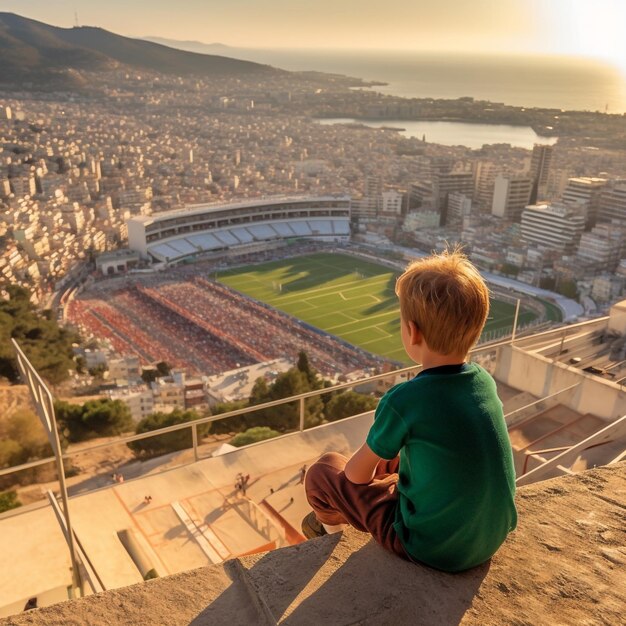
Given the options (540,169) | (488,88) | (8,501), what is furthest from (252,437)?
(488,88)

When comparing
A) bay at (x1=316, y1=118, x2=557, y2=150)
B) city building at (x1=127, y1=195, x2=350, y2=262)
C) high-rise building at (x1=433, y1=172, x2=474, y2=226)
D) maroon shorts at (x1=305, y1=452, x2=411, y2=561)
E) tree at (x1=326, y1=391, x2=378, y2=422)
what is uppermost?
bay at (x1=316, y1=118, x2=557, y2=150)

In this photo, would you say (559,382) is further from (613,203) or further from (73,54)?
(73,54)

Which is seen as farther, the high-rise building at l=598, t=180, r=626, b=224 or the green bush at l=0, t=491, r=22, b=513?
the high-rise building at l=598, t=180, r=626, b=224

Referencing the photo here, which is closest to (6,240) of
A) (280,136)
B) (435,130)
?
(280,136)

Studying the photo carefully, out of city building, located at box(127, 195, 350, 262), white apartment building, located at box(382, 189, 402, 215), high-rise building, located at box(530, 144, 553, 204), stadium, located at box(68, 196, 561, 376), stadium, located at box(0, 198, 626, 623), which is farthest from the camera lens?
high-rise building, located at box(530, 144, 553, 204)

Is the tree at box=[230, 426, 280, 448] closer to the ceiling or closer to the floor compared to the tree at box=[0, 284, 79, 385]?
closer to the ceiling

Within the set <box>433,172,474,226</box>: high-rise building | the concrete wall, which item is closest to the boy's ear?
the concrete wall

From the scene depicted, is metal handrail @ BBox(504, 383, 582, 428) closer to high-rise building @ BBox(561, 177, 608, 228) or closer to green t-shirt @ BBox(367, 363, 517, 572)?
green t-shirt @ BBox(367, 363, 517, 572)
